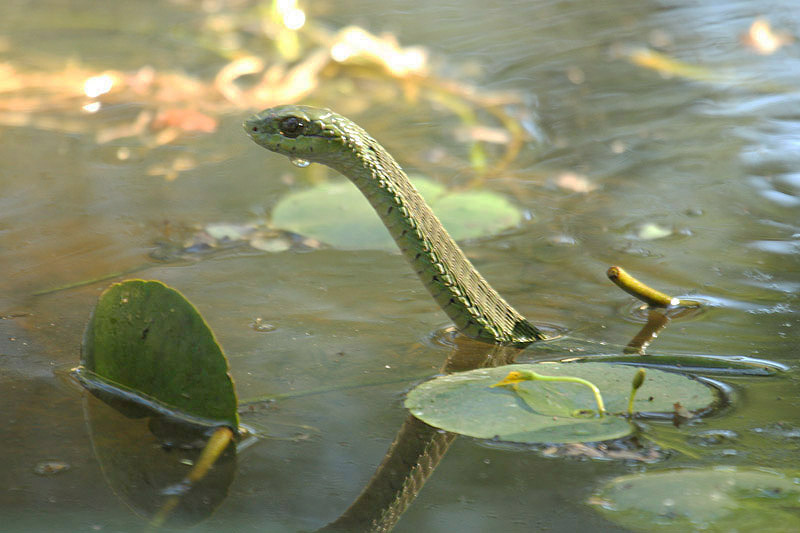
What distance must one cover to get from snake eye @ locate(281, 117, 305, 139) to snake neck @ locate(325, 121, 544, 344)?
0.35 feet

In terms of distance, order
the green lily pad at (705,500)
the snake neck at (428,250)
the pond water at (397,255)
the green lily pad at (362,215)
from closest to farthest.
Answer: the green lily pad at (705,500), the pond water at (397,255), the snake neck at (428,250), the green lily pad at (362,215)

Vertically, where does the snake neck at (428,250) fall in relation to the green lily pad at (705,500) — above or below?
above

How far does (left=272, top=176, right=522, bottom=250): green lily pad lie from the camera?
3.13 metres

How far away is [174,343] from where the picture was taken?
190 cm

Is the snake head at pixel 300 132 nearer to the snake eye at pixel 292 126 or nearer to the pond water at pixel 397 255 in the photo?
the snake eye at pixel 292 126

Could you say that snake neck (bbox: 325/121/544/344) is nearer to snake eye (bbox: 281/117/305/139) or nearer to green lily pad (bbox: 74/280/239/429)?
snake eye (bbox: 281/117/305/139)

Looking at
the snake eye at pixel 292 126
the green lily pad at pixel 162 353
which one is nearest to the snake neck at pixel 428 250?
the snake eye at pixel 292 126

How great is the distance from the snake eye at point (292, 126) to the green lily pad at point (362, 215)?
0.73 meters

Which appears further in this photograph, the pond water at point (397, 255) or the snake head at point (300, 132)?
the snake head at point (300, 132)

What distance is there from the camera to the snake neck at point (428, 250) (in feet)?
7.69

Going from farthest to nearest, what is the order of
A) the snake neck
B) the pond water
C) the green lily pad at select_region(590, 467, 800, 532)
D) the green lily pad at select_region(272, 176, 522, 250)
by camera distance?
1. the green lily pad at select_region(272, 176, 522, 250)
2. the snake neck
3. the pond water
4. the green lily pad at select_region(590, 467, 800, 532)

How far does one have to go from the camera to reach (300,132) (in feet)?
7.83

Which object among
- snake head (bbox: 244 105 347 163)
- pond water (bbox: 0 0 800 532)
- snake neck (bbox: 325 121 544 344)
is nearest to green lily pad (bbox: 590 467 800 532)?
pond water (bbox: 0 0 800 532)

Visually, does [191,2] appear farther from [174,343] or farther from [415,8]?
[174,343]
